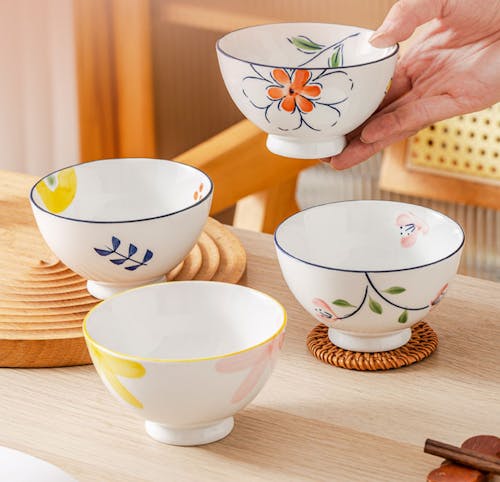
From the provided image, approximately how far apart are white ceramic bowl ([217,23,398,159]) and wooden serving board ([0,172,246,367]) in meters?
0.15

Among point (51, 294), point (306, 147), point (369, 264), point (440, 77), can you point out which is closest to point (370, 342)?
point (369, 264)

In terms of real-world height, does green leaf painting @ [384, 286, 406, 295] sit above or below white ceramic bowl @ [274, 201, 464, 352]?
above

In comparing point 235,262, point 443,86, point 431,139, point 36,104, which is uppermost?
point 443,86

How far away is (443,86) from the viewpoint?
1.22m

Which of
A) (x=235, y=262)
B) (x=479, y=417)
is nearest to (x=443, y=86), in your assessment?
(x=235, y=262)

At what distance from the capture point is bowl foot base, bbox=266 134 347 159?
3.31 feet

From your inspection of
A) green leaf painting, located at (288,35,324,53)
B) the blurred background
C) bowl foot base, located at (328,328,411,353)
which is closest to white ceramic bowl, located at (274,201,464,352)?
bowl foot base, located at (328,328,411,353)

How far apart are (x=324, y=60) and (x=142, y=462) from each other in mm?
525

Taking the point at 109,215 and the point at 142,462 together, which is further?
the point at 109,215

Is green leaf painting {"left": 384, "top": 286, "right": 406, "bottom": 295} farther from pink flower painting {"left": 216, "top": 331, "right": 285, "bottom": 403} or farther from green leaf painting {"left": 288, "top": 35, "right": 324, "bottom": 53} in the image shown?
green leaf painting {"left": 288, "top": 35, "right": 324, "bottom": 53}

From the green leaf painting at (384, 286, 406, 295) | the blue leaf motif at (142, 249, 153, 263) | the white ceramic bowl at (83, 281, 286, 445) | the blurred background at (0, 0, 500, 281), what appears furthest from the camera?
the blurred background at (0, 0, 500, 281)

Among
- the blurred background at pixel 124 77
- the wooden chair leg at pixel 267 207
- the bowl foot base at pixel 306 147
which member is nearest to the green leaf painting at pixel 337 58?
the bowl foot base at pixel 306 147

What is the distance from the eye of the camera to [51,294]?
39.6 inches

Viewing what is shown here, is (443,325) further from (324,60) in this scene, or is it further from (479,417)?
(324,60)
